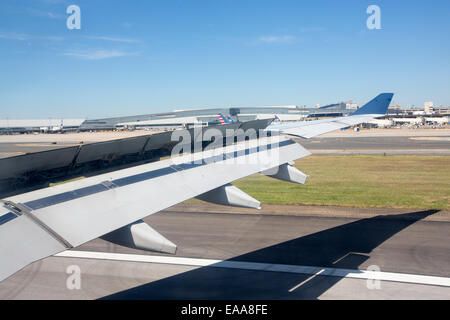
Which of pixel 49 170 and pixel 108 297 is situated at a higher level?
pixel 49 170

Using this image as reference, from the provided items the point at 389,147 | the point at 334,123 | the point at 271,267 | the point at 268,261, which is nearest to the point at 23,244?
the point at 271,267

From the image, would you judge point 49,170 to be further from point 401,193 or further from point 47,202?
point 401,193

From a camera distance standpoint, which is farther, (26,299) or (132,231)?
(26,299)

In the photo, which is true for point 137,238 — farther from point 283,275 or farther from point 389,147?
point 389,147

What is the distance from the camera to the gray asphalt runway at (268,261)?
263 inches

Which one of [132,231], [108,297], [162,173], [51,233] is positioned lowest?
[108,297]

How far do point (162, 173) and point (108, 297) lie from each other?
137 inches

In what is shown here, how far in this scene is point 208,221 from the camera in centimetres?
1128

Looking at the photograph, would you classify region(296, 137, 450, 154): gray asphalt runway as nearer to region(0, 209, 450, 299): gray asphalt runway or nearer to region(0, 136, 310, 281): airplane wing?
region(0, 209, 450, 299): gray asphalt runway

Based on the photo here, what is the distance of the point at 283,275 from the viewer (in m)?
7.29

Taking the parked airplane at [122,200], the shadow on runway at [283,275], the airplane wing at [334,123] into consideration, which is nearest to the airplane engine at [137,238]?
the parked airplane at [122,200]

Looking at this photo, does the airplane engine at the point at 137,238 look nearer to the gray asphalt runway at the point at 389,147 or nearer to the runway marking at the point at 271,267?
the runway marking at the point at 271,267

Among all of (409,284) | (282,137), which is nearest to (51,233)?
(282,137)
